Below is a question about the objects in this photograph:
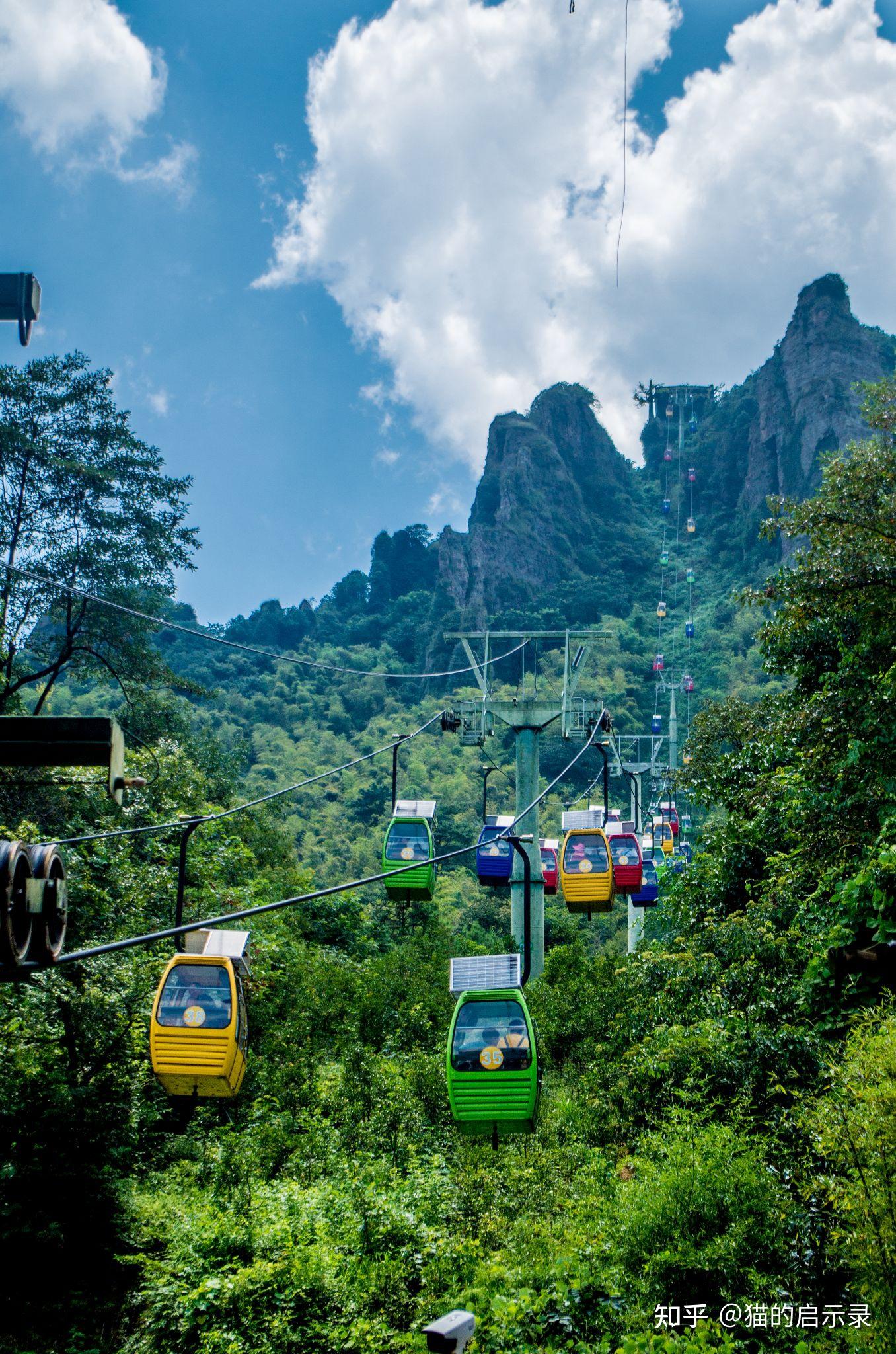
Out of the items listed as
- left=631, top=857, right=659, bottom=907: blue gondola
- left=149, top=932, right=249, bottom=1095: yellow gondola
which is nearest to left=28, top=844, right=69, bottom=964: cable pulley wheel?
left=149, top=932, right=249, bottom=1095: yellow gondola

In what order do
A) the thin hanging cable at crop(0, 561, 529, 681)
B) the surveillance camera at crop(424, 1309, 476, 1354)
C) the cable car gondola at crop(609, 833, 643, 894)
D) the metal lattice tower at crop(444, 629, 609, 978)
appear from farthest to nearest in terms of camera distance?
the metal lattice tower at crop(444, 629, 609, 978) → the cable car gondola at crop(609, 833, 643, 894) → the thin hanging cable at crop(0, 561, 529, 681) → the surveillance camera at crop(424, 1309, 476, 1354)

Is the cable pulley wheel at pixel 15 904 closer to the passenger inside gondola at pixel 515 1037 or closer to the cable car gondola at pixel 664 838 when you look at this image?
the passenger inside gondola at pixel 515 1037

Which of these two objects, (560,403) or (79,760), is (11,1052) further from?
(560,403)

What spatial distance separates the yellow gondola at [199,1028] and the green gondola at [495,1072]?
84.7 inches

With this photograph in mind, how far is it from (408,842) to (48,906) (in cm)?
1019

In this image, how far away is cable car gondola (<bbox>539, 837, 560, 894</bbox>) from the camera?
1792 centimetres

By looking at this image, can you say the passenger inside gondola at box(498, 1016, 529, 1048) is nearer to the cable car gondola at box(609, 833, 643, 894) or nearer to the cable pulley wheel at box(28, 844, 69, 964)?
the cable pulley wheel at box(28, 844, 69, 964)

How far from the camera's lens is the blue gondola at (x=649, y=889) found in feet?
63.8

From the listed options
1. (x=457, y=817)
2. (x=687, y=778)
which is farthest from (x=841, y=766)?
(x=457, y=817)

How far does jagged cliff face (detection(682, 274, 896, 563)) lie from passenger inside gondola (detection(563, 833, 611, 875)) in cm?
4907

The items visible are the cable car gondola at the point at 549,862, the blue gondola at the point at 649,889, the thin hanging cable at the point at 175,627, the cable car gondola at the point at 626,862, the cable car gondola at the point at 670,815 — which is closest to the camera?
the thin hanging cable at the point at 175,627

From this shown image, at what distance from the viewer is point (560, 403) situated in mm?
75438

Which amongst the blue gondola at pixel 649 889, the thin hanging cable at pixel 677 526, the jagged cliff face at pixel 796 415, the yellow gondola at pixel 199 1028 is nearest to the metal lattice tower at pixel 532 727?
the blue gondola at pixel 649 889

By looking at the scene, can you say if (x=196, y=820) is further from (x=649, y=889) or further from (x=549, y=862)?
(x=649, y=889)
